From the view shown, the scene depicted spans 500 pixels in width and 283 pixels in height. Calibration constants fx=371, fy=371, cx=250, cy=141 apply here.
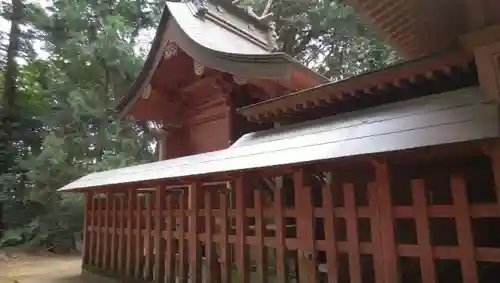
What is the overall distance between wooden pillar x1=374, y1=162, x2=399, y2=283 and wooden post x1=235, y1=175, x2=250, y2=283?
4.89 feet

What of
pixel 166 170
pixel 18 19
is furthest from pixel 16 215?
pixel 166 170

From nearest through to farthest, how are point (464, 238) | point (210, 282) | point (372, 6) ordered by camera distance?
point (464, 238) < point (372, 6) < point (210, 282)

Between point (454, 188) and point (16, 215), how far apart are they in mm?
14817

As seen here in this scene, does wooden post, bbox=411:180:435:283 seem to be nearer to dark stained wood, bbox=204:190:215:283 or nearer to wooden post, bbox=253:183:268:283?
wooden post, bbox=253:183:268:283

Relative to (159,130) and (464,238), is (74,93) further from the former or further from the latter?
(464,238)

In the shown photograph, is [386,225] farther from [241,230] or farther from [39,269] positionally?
[39,269]

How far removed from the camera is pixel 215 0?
869 cm

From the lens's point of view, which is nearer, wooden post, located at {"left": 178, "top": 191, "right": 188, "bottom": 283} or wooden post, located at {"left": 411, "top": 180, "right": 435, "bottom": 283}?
wooden post, located at {"left": 411, "top": 180, "right": 435, "bottom": 283}

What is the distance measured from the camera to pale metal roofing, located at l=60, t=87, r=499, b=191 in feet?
7.89

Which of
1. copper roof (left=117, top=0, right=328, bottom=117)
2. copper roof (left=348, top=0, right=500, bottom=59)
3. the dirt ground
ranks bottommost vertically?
the dirt ground

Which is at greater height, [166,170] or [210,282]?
[166,170]

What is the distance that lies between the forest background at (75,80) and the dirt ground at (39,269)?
4.33 ft

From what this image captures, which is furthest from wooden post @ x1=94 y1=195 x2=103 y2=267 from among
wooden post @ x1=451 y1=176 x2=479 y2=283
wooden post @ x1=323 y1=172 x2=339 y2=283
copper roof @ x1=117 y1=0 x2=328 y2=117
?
wooden post @ x1=451 y1=176 x2=479 y2=283

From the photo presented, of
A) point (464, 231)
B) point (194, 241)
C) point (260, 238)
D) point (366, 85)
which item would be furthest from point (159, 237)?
point (464, 231)
